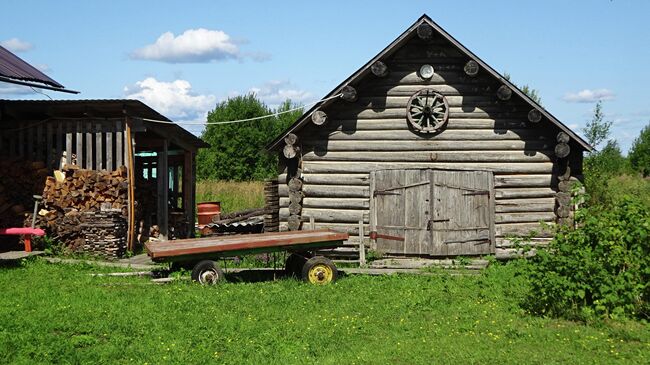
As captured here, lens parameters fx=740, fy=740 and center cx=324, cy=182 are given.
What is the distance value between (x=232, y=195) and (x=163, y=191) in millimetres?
14755

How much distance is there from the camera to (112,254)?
1803 centimetres

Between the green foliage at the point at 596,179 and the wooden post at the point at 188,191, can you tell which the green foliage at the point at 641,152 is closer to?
the green foliage at the point at 596,179

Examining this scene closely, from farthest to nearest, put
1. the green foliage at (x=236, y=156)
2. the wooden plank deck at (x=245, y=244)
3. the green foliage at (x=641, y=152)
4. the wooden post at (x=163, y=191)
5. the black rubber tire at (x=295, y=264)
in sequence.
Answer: the green foliage at (x=641, y=152) < the green foliage at (x=236, y=156) < the wooden post at (x=163, y=191) < the black rubber tire at (x=295, y=264) < the wooden plank deck at (x=245, y=244)

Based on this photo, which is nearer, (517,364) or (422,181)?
(517,364)

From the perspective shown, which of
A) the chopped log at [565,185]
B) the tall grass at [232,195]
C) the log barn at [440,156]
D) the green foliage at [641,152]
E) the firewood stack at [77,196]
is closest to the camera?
the chopped log at [565,185]

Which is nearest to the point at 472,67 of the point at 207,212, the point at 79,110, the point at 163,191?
the point at 163,191

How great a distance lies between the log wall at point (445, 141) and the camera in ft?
56.7

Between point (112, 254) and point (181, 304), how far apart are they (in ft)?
21.8

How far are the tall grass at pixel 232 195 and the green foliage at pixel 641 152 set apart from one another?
1883 inches

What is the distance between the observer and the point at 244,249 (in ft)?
45.9

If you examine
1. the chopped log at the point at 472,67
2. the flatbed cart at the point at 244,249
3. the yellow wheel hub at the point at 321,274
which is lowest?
the yellow wheel hub at the point at 321,274

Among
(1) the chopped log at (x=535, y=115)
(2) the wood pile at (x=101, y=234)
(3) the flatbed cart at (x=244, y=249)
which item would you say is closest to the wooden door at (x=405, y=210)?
(1) the chopped log at (x=535, y=115)

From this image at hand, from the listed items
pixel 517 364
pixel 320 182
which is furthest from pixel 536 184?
pixel 517 364

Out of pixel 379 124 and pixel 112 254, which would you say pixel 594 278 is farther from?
pixel 112 254
